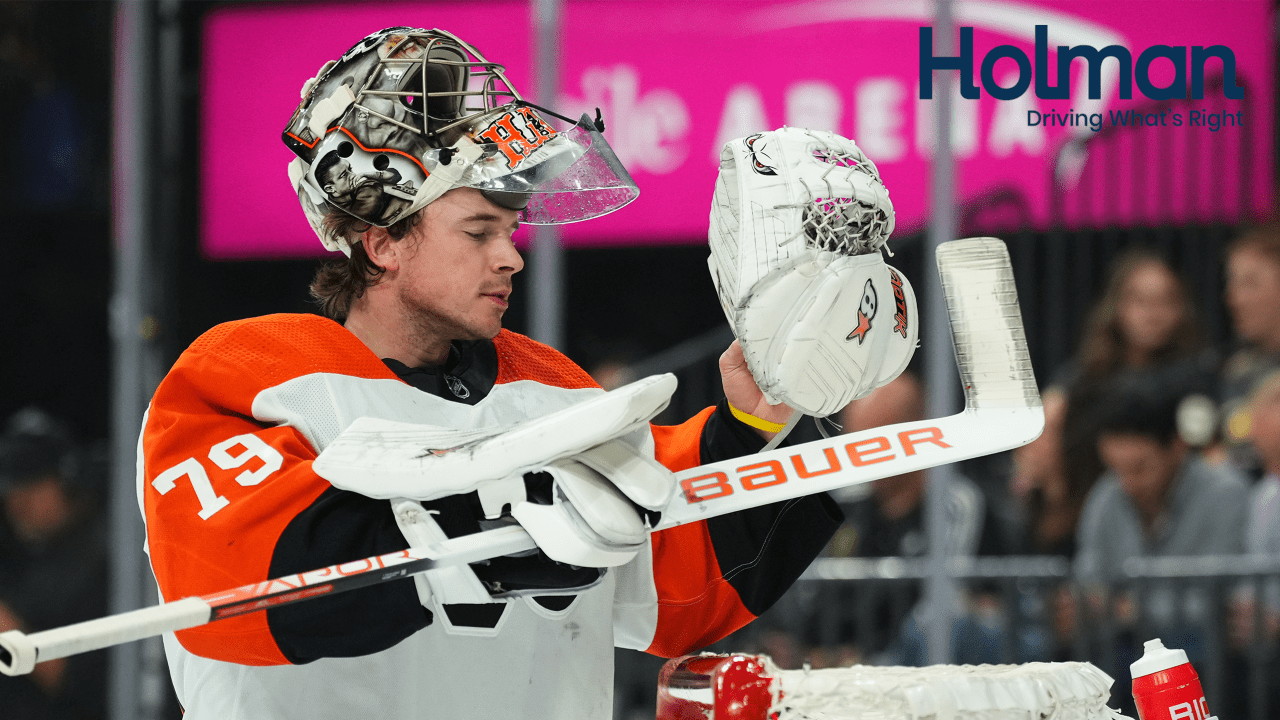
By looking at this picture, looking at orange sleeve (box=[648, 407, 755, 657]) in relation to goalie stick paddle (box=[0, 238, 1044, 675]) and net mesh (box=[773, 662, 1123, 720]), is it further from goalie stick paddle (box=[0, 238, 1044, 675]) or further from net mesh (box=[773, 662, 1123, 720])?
net mesh (box=[773, 662, 1123, 720])

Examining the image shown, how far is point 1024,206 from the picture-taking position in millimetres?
4457

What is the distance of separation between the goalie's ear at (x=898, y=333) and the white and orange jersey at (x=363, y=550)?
0.19 meters

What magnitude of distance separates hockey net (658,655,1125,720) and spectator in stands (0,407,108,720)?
12.3ft

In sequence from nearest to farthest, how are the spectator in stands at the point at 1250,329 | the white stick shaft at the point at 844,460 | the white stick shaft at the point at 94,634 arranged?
the white stick shaft at the point at 94,634
the white stick shaft at the point at 844,460
the spectator in stands at the point at 1250,329

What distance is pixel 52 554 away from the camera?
15.4 ft

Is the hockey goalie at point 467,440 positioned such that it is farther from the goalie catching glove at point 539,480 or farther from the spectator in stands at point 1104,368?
the spectator in stands at point 1104,368

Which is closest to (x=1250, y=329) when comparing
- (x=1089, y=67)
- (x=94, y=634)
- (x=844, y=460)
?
(x=1089, y=67)

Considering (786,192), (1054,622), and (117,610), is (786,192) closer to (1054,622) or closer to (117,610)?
(1054,622)

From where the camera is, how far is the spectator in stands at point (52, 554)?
14.9 feet

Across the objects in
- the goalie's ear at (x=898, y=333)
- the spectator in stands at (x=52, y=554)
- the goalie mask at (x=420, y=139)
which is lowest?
the spectator in stands at (x=52, y=554)

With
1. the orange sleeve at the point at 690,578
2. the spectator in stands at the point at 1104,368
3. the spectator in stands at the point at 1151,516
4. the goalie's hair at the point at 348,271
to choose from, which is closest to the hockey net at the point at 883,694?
the orange sleeve at the point at 690,578

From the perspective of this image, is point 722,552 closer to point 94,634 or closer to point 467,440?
point 467,440

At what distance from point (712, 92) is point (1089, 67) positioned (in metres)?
1.40

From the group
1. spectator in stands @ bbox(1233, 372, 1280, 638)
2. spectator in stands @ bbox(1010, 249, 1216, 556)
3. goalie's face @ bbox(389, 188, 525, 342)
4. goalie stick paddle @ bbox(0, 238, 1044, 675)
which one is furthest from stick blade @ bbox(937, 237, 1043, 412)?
spectator in stands @ bbox(1010, 249, 1216, 556)
